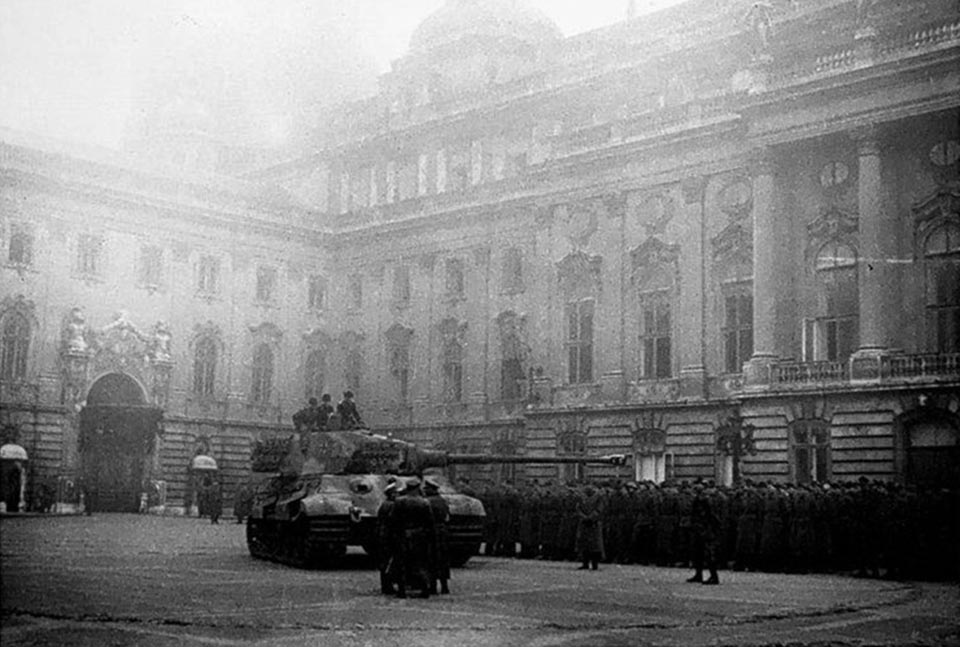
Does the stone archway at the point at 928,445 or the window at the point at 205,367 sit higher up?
the window at the point at 205,367

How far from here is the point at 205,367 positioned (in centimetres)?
4375

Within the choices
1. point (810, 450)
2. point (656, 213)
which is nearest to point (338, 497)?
point (810, 450)

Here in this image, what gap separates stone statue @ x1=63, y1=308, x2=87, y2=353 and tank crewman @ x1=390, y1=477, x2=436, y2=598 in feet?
72.9

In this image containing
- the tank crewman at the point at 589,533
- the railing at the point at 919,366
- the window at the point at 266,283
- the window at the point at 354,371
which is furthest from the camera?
the window at the point at 354,371

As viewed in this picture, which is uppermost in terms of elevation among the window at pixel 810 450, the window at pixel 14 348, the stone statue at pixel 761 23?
the stone statue at pixel 761 23

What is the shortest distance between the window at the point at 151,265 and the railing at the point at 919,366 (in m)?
23.7

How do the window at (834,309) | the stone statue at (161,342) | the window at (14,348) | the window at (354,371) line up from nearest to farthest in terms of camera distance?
1. the window at (834,309)
2. the window at (14,348)
3. the stone statue at (161,342)
4. the window at (354,371)

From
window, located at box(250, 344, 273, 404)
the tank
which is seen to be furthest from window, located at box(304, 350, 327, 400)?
the tank

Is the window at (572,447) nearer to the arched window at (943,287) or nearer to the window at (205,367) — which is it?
the arched window at (943,287)

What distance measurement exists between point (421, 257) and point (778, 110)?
1693 centimetres

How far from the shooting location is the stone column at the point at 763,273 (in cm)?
3005

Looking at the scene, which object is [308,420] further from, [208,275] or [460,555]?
[208,275]

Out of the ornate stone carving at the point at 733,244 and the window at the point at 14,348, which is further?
the window at the point at 14,348

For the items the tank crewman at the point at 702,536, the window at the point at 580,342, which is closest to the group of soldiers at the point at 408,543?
the tank crewman at the point at 702,536
